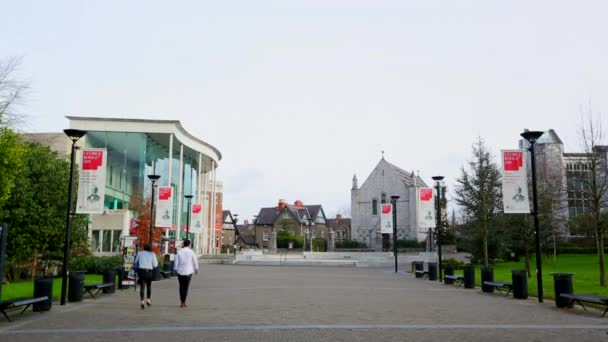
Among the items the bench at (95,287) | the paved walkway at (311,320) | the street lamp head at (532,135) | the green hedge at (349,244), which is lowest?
the paved walkway at (311,320)

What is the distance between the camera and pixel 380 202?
241ft

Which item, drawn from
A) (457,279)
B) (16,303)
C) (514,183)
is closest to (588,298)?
(514,183)

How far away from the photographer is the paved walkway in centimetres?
926

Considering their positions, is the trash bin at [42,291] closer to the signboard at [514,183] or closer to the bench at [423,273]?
the signboard at [514,183]

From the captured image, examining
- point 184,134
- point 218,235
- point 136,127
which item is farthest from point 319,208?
point 136,127

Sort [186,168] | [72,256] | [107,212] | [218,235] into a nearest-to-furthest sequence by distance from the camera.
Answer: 1. [72,256]
2. [107,212]
3. [186,168]
4. [218,235]

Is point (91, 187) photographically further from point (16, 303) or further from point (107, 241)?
point (107, 241)

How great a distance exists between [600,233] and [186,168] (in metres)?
50.3

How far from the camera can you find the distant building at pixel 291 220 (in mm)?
95625

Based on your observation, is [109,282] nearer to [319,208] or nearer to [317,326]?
[317,326]

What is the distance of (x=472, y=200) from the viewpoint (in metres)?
42.0

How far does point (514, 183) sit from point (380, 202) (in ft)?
186

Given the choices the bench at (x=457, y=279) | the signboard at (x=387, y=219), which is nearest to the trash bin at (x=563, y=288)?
the bench at (x=457, y=279)

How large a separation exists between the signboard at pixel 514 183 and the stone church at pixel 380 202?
53.5 meters
